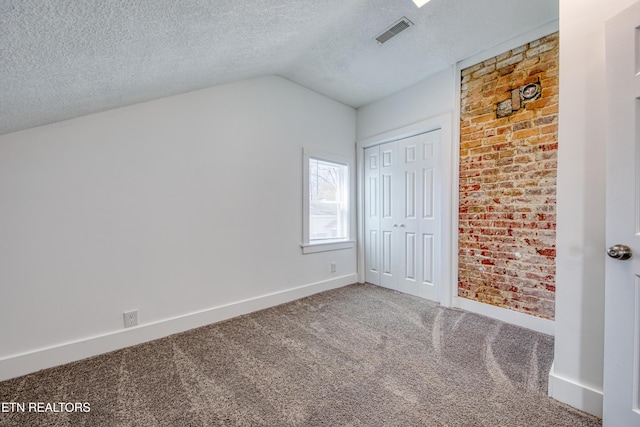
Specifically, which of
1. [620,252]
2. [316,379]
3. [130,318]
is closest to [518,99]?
[620,252]

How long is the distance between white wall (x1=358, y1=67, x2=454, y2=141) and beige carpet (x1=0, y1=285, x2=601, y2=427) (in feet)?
7.47

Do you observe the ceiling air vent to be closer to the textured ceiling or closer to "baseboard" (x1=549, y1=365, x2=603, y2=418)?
the textured ceiling

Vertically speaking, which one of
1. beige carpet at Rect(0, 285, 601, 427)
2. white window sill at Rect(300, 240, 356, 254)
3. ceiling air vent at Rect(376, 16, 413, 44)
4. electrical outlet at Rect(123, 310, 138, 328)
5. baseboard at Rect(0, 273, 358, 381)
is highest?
ceiling air vent at Rect(376, 16, 413, 44)

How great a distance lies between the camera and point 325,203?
362cm

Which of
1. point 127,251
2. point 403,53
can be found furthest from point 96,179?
point 403,53

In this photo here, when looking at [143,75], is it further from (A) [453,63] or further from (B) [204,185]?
(A) [453,63]

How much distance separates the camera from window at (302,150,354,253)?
10.8 ft

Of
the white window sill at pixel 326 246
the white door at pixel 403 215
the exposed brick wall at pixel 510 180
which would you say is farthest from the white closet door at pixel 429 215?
the white window sill at pixel 326 246

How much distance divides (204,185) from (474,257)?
281 centimetres

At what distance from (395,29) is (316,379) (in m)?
2.75

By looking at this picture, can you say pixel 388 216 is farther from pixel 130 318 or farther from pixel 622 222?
pixel 130 318

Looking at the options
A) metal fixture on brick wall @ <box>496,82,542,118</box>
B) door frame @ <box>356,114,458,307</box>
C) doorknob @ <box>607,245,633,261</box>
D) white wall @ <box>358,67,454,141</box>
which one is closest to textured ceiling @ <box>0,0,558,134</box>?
white wall @ <box>358,67,454,141</box>

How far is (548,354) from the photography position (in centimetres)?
189

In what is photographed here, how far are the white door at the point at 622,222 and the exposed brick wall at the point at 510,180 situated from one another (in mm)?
1113
